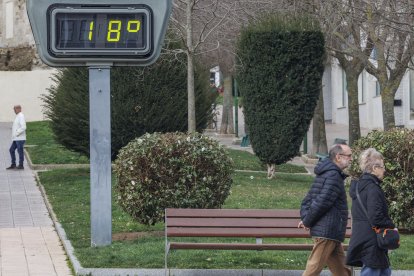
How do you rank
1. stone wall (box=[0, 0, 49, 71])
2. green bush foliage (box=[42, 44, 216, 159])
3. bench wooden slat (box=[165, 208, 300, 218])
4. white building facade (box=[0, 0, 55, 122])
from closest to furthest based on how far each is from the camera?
1. bench wooden slat (box=[165, 208, 300, 218])
2. green bush foliage (box=[42, 44, 216, 159])
3. white building facade (box=[0, 0, 55, 122])
4. stone wall (box=[0, 0, 49, 71])

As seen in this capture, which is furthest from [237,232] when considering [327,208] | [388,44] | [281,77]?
[388,44]

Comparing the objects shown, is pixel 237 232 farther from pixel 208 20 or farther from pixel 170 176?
pixel 208 20

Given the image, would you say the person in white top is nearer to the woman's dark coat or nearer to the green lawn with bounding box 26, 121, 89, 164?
the green lawn with bounding box 26, 121, 89, 164

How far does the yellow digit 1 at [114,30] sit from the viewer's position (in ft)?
42.0

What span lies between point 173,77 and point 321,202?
45.0 ft

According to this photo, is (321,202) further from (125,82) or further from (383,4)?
(125,82)

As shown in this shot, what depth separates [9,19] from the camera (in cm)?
4869

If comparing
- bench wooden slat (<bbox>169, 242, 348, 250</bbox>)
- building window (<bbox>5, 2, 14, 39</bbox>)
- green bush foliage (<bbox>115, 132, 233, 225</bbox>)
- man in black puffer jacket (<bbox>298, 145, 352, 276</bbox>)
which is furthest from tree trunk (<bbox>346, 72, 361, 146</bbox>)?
building window (<bbox>5, 2, 14, 39</bbox>)

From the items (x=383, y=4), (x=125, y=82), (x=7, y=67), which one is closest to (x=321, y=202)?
(x=383, y=4)

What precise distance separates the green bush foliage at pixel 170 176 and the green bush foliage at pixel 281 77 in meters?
9.77

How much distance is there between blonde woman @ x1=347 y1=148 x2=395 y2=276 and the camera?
29.7ft

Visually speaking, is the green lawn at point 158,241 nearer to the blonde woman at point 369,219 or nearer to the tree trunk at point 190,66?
the tree trunk at point 190,66

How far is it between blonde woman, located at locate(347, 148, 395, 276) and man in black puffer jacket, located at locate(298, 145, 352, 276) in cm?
27

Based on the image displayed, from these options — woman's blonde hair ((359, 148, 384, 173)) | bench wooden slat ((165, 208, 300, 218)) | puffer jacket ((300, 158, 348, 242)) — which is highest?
woman's blonde hair ((359, 148, 384, 173))
